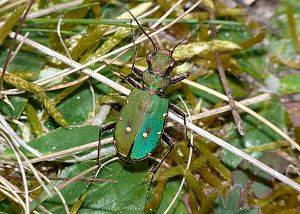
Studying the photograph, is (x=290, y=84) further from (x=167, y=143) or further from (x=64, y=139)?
(x=64, y=139)

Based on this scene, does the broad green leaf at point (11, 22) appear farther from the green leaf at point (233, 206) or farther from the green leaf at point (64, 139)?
the green leaf at point (233, 206)

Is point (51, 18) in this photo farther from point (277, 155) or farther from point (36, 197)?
point (277, 155)

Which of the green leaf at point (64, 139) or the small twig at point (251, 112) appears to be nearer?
the green leaf at point (64, 139)

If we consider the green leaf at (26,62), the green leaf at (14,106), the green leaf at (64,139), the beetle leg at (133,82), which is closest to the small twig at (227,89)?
the beetle leg at (133,82)

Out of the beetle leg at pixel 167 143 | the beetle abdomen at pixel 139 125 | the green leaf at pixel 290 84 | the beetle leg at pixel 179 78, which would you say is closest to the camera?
the beetle abdomen at pixel 139 125

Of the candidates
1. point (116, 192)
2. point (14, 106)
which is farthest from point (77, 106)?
point (116, 192)

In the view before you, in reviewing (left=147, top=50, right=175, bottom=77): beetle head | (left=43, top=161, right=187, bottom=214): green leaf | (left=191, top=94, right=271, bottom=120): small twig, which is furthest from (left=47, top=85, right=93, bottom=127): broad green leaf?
(left=191, top=94, right=271, bottom=120): small twig
